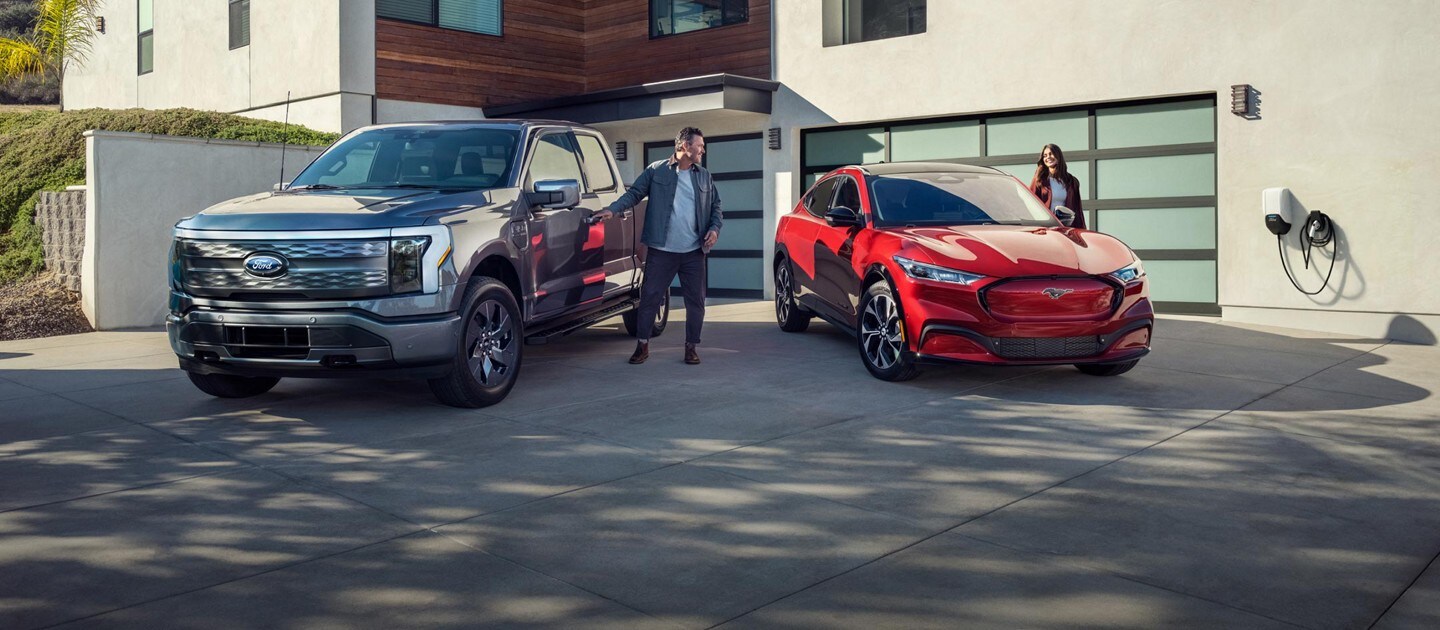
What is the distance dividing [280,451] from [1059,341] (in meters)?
4.80

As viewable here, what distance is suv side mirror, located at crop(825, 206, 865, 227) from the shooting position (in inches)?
356

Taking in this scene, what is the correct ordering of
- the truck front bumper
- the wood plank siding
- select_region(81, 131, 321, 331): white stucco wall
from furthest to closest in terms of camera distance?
the wood plank siding < select_region(81, 131, 321, 331): white stucco wall < the truck front bumper

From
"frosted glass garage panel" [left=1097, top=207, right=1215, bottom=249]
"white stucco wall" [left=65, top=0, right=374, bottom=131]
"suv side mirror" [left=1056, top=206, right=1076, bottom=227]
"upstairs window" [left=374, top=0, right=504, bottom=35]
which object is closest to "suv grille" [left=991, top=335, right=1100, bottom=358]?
"suv side mirror" [left=1056, top=206, right=1076, bottom=227]

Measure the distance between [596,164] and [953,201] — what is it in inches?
114

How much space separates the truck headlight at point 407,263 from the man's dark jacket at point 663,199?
7.68ft

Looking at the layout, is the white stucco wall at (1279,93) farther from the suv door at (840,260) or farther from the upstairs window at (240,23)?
the upstairs window at (240,23)

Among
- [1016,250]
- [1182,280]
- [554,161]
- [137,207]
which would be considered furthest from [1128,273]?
[137,207]

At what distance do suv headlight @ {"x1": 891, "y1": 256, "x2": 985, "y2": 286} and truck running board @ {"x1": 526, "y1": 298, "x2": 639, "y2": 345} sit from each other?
8.34 ft

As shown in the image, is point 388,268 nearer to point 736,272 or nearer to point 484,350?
point 484,350

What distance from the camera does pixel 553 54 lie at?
1869cm

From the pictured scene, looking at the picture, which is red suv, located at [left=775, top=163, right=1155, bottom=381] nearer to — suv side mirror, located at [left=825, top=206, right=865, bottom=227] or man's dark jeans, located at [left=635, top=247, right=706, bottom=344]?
suv side mirror, located at [left=825, top=206, right=865, bottom=227]

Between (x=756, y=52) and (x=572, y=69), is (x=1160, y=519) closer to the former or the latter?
(x=756, y=52)

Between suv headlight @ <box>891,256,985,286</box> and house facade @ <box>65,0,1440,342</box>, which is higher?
house facade @ <box>65,0,1440,342</box>

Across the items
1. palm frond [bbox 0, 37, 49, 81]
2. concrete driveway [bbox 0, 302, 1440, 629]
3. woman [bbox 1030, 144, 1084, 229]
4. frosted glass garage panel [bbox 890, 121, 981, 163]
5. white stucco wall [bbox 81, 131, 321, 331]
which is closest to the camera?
concrete driveway [bbox 0, 302, 1440, 629]
